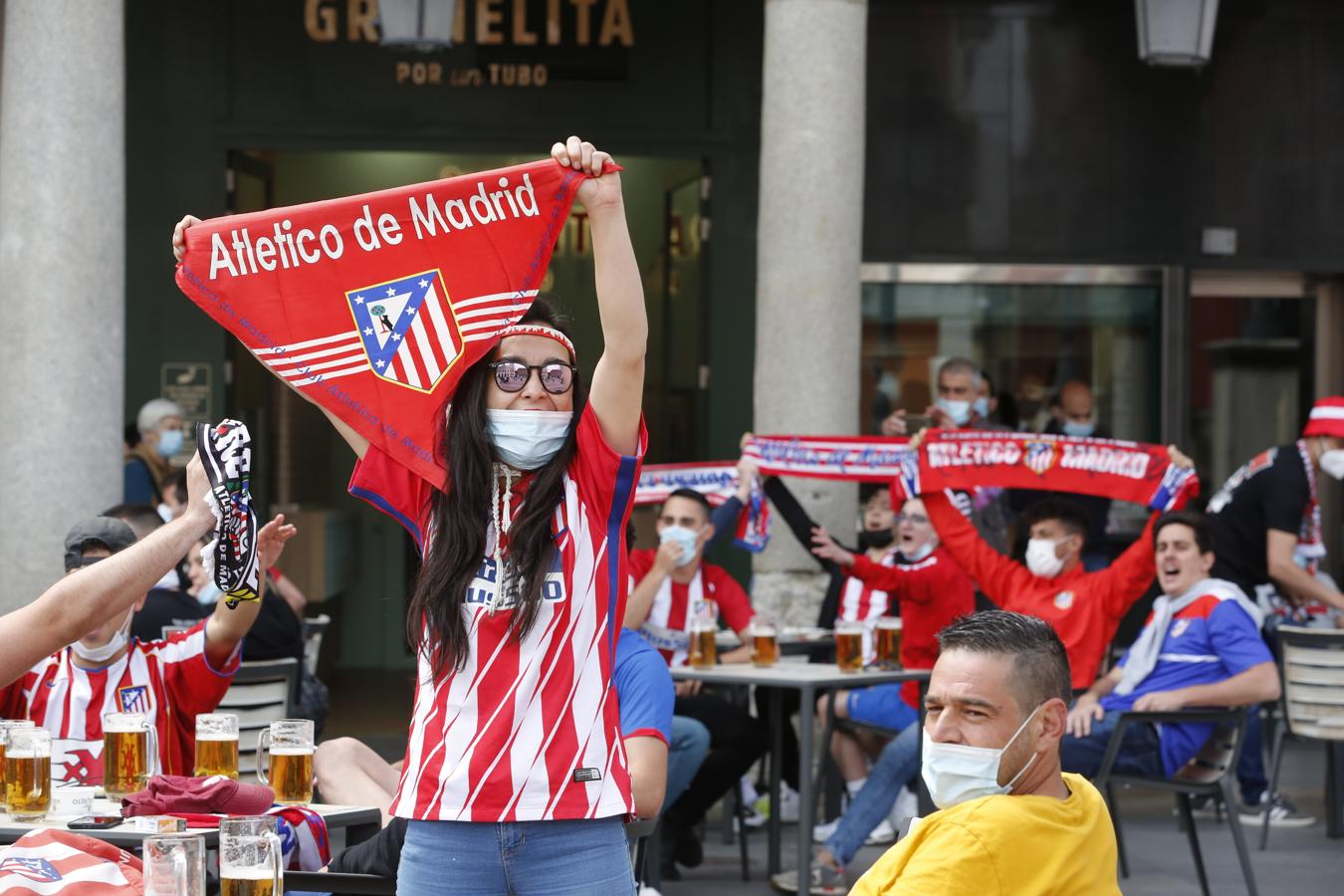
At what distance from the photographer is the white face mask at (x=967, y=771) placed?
3.00 meters

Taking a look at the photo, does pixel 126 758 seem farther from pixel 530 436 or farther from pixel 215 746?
pixel 530 436

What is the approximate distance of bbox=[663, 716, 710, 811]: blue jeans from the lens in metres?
7.23

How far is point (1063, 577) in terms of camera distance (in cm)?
782

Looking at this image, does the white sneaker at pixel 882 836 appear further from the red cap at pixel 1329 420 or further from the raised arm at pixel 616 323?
the raised arm at pixel 616 323

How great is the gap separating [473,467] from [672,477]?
592 centimetres

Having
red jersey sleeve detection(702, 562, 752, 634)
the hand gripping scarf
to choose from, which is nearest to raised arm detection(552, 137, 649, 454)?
red jersey sleeve detection(702, 562, 752, 634)

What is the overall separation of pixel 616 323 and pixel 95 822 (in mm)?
1909

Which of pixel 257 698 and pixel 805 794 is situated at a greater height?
pixel 257 698

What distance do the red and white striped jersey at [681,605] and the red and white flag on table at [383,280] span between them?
4047 millimetres

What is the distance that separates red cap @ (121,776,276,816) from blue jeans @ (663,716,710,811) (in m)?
3.01

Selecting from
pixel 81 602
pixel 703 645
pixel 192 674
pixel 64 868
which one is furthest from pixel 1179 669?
pixel 81 602

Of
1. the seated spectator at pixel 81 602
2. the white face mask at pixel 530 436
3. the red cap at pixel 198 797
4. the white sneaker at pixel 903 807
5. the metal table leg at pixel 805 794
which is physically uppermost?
the white face mask at pixel 530 436

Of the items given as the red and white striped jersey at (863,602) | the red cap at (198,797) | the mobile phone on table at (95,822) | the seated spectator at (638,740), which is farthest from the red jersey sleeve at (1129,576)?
the mobile phone on table at (95,822)

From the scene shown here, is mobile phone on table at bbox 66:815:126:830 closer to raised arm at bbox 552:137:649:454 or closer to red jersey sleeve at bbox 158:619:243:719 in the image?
red jersey sleeve at bbox 158:619:243:719
